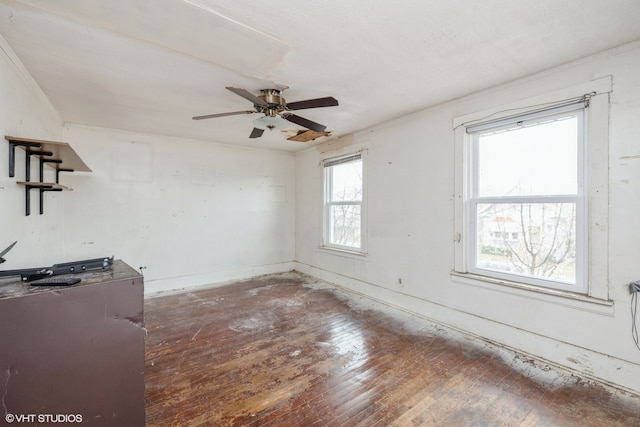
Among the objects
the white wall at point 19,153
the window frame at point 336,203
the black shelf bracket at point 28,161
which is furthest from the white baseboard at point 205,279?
the black shelf bracket at point 28,161

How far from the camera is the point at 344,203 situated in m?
4.59

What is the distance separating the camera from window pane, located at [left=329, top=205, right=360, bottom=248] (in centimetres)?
440

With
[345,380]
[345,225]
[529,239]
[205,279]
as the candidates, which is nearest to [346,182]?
[345,225]

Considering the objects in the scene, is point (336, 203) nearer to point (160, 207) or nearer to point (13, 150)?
point (160, 207)

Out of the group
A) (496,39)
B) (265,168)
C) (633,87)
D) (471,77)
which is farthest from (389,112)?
(265,168)

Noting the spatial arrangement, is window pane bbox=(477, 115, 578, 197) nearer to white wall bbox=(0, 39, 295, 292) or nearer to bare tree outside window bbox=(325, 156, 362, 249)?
bare tree outside window bbox=(325, 156, 362, 249)

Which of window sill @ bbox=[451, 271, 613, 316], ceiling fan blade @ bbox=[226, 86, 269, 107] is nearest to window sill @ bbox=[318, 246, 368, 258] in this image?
window sill @ bbox=[451, 271, 613, 316]

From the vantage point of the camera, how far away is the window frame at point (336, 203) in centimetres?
414

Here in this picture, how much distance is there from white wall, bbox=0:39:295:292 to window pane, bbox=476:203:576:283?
374cm

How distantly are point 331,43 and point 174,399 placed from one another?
2.70 m

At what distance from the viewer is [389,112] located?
3.35m

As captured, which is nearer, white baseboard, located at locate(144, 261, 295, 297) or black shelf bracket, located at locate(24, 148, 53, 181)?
black shelf bracket, located at locate(24, 148, 53, 181)

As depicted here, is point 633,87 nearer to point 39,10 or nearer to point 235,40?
point 235,40

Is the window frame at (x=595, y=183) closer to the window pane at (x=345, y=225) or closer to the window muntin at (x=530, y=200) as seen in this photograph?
the window muntin at (x=530, y=200)
